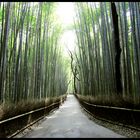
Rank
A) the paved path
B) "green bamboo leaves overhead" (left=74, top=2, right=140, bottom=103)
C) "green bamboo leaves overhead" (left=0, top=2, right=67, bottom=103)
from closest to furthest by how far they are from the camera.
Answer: the paved path → "green bamboo leaves overhead" (left=0, top=2, right=67, bottom=103) → "green bamboo leaves overhead" (left=74, top=2, right=140, bottom=103)

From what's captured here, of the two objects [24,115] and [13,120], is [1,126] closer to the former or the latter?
[13,120]

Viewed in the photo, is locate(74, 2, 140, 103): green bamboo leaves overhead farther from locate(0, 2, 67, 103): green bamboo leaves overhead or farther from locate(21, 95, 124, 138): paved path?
locate(0, 2, 67, 103): green bamboo leaves overhead

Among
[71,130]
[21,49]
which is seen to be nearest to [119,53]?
[71,130]

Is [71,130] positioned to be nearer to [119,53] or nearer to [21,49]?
[119,53]

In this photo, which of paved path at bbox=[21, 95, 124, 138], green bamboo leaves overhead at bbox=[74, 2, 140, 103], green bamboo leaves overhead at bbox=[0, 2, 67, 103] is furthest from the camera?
green bamboo leaves overhead at bbox=[74, 2, 140, 103]

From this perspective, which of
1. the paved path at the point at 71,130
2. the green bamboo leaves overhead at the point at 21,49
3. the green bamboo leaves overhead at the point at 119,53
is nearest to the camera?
the paved path at the point at 71,130

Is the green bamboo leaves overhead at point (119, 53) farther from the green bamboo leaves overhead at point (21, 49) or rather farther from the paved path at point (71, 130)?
the green bamboo leaves overhead at point (21, 49)

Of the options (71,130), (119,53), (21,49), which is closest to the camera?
(71,130)

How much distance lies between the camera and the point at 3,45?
5617mm

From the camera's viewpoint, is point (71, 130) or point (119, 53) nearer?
point (71, 130)

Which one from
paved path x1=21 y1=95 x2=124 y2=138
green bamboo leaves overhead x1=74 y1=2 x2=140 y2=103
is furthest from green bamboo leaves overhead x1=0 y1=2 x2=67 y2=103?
green bamboo leaves overhead x1=74 y1=2 x2=140 y2=103

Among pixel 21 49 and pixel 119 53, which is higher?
pixel 21 49

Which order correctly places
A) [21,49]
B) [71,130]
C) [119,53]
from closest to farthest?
[71,130]
[119,53]
[21,49]

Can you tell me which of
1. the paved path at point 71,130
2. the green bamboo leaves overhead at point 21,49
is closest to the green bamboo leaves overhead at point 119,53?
the paved path at point 71,130
